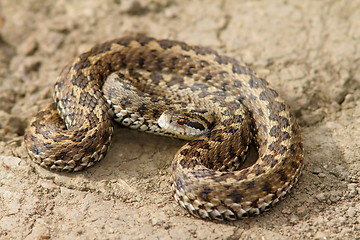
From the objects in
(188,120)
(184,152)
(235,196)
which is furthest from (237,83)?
(235,196)

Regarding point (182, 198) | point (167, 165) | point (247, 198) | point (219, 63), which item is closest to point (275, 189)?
point (247, 198)

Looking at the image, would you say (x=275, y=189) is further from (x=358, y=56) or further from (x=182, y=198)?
(x=358, y=56)

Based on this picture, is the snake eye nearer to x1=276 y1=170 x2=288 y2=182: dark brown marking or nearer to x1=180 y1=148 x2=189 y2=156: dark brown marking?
x1=180 y1=148 x2=189 y2=156: dark brown marking

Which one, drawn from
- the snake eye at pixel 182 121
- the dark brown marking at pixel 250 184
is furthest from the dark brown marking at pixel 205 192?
the snake eye at pixel 182 121

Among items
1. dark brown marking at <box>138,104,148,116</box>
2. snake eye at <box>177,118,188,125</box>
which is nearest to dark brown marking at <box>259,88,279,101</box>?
snake eye at <box>177,118,188,125</box>

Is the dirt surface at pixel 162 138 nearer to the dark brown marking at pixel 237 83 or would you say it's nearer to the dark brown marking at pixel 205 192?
the dark brown marking at pixel 205 192

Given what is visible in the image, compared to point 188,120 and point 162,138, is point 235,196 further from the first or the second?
point 162,138
